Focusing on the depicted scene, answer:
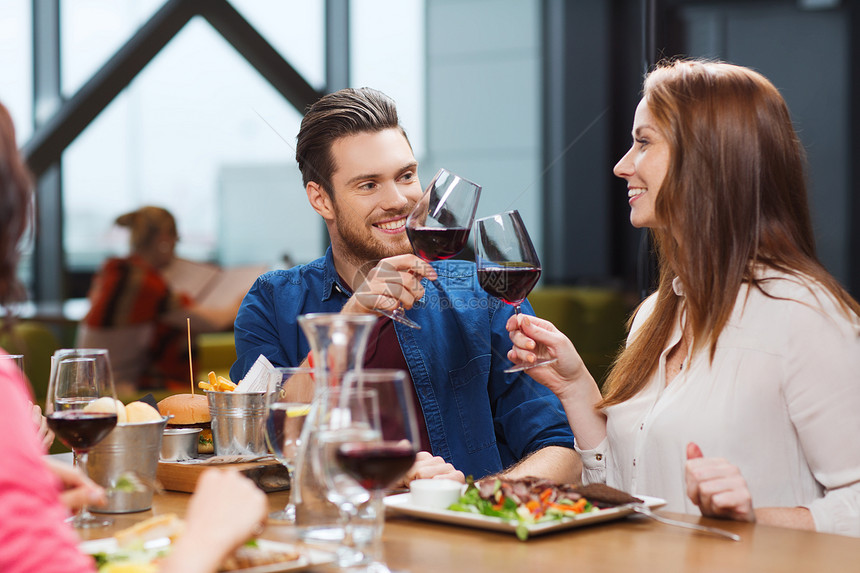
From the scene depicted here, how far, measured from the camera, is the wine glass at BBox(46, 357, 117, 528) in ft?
4.05

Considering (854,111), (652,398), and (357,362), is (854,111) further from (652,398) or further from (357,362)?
(357,362)

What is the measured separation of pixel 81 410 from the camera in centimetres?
126

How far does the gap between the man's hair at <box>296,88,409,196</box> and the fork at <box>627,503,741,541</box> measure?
4.07ft

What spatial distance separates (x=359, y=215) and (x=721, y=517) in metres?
1.17

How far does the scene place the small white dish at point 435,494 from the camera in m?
1.26

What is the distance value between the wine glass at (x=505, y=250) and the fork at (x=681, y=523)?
42 centimetres

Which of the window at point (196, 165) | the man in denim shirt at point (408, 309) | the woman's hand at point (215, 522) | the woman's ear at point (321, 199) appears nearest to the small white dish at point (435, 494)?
the woman's hand at point (215, 522)

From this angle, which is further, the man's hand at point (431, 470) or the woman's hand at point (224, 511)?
the man's hand at point (431, 470)

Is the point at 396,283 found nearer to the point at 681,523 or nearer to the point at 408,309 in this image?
the point at 408,309

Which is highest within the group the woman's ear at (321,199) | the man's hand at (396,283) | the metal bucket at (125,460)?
the woman's ear at (321,199)

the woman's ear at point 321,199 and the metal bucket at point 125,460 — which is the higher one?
the woman's ear at point 321,199

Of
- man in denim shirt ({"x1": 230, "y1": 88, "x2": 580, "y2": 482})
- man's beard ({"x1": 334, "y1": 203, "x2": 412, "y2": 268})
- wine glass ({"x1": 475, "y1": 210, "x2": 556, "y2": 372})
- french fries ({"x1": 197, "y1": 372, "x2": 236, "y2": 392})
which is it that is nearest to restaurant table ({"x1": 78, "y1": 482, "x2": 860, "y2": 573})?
french fries ({"x1": 197, "y1": 372, "x2": 236, "y2": 392})

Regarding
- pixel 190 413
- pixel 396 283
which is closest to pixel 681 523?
pixel 396 283

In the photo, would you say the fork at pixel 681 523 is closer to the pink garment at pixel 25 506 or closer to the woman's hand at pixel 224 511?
the woman's hand at pixel 224 511
